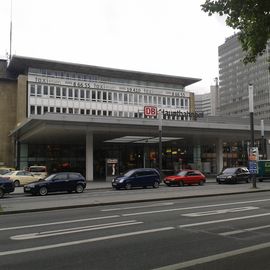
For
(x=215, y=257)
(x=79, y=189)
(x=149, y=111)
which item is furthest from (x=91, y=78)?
(x=215, y=257)

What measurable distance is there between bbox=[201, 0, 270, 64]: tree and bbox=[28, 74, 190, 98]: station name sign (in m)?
60.9

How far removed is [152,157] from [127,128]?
20238 millimetres

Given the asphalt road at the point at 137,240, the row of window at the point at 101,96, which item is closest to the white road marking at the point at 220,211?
the asphalt road at the point at 137,240

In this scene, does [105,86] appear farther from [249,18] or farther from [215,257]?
[215,257]

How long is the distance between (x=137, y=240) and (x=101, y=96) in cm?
6664

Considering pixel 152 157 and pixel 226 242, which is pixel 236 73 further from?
pixel 226 242

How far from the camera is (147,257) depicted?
8.17m

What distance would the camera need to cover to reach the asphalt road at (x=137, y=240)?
25.6 feet

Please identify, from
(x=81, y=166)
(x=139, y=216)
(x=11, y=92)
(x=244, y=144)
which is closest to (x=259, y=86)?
(x=244, y=144)

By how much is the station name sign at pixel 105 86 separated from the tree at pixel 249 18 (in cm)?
6090

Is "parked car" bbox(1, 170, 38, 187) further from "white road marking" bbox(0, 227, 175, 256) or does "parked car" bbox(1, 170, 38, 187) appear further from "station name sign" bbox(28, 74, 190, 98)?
"station name sign" bbox(28, 74, 190, 98)

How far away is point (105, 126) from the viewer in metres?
44.3

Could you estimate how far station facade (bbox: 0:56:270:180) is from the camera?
167ft

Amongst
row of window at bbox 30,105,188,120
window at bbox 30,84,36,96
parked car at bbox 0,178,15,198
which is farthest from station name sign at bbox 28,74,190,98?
parked car at bbox 0,178,15,198
